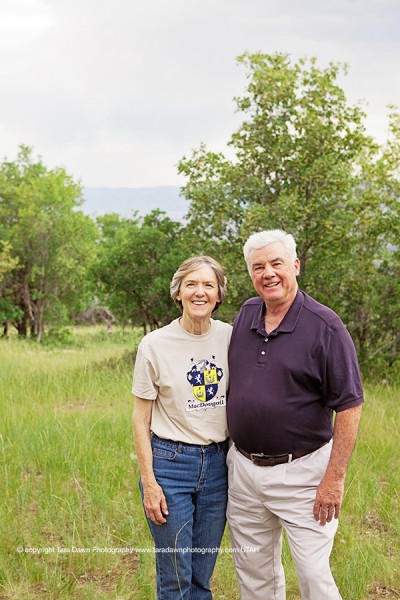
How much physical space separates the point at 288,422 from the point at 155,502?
758mm

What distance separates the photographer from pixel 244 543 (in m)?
3.42

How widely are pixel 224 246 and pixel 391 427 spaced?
4.46 metres

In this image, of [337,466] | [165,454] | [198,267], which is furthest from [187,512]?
[198,267]

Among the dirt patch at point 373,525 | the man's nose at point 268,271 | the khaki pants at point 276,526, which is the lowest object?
the dirt patch at point 373,525

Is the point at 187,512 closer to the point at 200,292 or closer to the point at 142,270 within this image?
the point at 200,292

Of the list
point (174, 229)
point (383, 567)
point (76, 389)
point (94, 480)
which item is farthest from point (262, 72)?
point (383, 567)

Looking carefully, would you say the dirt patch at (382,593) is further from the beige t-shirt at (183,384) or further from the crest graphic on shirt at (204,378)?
the crest graphic on shirt at (204,378)

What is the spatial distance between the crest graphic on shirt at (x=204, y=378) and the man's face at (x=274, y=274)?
17.1 inches

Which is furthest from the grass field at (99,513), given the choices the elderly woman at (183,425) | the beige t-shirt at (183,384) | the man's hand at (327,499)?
the beige t-shirt at (183,384)

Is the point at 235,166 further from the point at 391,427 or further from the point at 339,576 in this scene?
the point at 339,576

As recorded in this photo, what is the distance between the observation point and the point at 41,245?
2592 centimetres

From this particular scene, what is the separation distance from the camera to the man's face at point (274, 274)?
Answer: 3326 millimetres

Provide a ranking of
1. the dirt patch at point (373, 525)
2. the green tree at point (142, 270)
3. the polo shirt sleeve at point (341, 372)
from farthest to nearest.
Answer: the green tree at point (142, 270) < the dirt patch at point (373, 525) < the polo shirt sleeve at point (341, 372)

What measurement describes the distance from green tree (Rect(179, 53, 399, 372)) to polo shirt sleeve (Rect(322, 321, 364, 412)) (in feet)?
22.2
